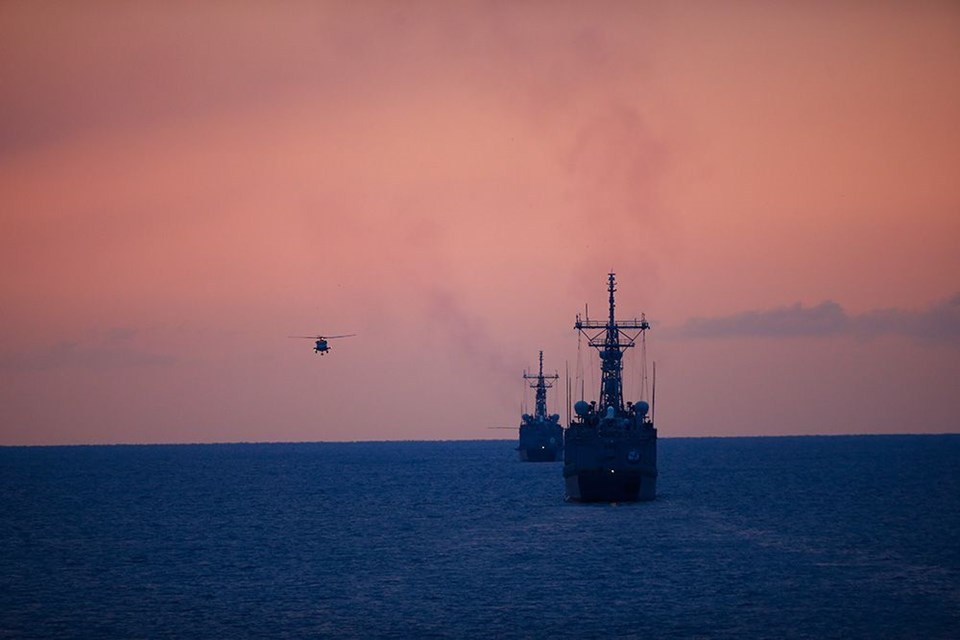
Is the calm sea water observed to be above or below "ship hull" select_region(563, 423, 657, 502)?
below

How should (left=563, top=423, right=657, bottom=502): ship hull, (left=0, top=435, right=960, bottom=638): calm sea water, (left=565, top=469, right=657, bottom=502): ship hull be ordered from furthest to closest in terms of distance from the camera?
1. (left=565, top=469, right=657, bottom=502): ship hull
2. (left=563, top=423, right=657, bottom=502): ship hull
3. (left=0, top=435, right=960, bottom=638): calm sea water

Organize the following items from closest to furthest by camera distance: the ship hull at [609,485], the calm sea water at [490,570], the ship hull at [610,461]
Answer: the calm sea water at [490,570] → the ship hull at [610,461] → the ship hull at [609,485]

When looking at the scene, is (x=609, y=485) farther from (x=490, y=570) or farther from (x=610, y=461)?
(x=490, y=570)

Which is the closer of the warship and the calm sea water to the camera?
the calm sea water

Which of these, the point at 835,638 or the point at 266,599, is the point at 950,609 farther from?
the point at 266,599

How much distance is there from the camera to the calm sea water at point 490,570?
59.1m

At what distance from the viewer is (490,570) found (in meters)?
77.6

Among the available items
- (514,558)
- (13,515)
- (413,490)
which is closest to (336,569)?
(514,558)

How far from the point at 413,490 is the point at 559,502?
158ft

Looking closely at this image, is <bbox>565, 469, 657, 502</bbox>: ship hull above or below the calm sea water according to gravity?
above

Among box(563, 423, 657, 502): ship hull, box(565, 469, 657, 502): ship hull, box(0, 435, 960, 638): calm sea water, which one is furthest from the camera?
box(565, 469, 657, 502): ship hull

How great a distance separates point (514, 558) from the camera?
273ft

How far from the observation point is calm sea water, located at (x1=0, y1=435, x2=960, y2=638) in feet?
194

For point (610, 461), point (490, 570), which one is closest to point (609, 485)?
point (610, 461)
